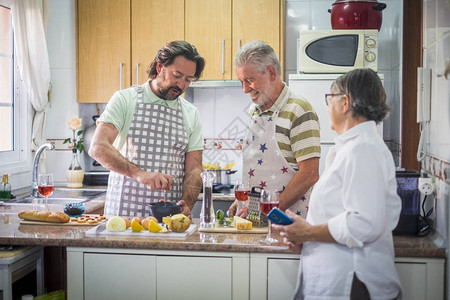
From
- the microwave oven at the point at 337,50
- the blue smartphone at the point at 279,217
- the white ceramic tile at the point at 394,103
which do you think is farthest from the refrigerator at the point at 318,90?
the blue smartphone at the point at 279,217

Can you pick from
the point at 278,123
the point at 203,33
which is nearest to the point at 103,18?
the point at 203,33

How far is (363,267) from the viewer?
1577mm

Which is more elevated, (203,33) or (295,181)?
(203,33)

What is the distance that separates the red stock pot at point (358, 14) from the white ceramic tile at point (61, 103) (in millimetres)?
2071

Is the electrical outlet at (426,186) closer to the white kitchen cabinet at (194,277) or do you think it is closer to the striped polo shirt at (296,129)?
the striped polo shirt at (296,129)

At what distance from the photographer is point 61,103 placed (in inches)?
161

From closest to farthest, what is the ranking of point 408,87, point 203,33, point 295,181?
point 295,181
point 408,87
point 203,33

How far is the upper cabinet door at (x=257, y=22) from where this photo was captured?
3.76 metres

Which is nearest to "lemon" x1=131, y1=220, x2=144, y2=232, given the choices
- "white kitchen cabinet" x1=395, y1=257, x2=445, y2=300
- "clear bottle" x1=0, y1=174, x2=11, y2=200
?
"white kitchen cabinet" x1=395, y1=257, x2=445, y2=300

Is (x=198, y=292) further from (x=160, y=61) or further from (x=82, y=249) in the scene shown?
(x=160, y=61)

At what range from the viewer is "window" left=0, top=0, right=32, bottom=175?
11.6 feet

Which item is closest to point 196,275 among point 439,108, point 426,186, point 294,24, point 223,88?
point 426,186

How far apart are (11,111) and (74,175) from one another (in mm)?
632

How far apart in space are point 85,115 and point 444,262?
3.17 meters
